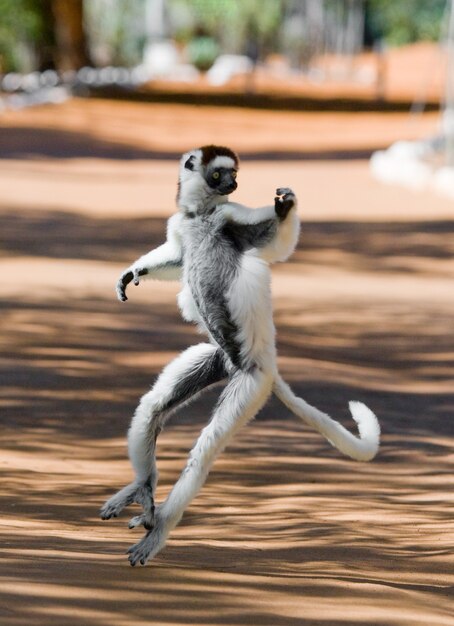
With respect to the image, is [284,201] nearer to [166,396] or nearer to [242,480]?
[166,396]

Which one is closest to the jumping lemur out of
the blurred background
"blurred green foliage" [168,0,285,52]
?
the blurred background

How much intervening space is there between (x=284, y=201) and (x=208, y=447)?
0.96 meters

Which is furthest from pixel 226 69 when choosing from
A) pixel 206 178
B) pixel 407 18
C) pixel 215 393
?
pixel 206 178

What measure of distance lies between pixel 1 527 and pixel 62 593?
5.89 feet

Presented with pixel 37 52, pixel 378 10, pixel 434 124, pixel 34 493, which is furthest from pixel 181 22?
pixel 34 493

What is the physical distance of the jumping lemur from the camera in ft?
17.6

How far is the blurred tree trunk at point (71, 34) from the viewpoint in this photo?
4828 centimetres

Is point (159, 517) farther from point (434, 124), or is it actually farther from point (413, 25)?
point (413, 25)

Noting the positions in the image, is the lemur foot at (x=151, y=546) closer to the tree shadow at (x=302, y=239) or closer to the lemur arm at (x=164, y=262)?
the lemur arm at (x=164, y=262)

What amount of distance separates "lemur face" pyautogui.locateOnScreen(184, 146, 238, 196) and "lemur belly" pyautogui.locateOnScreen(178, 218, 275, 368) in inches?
6.0

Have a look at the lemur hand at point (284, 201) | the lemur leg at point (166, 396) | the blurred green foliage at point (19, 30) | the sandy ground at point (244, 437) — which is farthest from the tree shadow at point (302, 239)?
the blurred green foliage at point (19, 30)

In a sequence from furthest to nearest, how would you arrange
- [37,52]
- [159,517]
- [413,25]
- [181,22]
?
[413,25]
[181,22]
[37,52]
[159,517]

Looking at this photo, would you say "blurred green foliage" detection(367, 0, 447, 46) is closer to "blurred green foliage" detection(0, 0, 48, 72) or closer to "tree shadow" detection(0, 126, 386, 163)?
"blurred green foliage" detection(0, 0, 48, 72)

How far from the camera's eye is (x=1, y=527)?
256 inches
